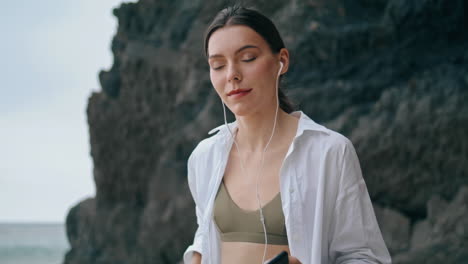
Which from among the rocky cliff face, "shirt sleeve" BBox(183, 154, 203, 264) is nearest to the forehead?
"shirt sleeve" BBox(183, 154, 203, 264)

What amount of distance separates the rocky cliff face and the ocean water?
2181 centimetres

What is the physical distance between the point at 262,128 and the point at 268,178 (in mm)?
175

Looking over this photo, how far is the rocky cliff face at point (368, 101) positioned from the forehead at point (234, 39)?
3.35 meters

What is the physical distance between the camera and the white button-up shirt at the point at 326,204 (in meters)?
1.59

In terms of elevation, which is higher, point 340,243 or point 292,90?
point 292,90

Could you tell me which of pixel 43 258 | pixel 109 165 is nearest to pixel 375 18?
pixel 109 165

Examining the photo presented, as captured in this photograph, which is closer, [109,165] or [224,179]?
[224,179]

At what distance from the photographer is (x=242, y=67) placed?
5.63 ft

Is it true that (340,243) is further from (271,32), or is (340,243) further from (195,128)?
(195,128)

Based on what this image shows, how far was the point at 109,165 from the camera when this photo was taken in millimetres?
8914

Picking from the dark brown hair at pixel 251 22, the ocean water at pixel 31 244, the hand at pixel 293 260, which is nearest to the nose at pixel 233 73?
the dark brown hair at pixel 251 22

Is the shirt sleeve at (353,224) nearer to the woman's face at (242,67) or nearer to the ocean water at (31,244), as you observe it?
the woman's face at (242,67)

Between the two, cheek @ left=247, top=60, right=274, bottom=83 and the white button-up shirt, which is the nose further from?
the white button-up shirt

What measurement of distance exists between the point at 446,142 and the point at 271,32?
3.75 meters
